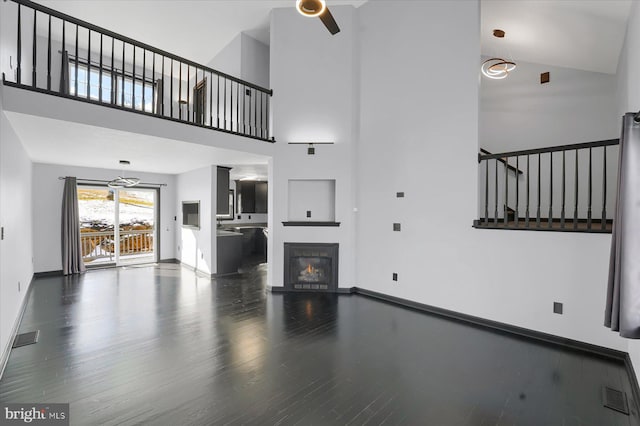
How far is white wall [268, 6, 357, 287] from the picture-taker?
213 inches

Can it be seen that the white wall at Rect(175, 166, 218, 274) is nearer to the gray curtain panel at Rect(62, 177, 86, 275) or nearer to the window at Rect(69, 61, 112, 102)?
the gray curtain panel at Rect(62, 177, 86, 275)

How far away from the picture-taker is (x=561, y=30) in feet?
13.7

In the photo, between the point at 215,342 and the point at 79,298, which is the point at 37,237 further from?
the point at 215,342

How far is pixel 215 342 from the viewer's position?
11.0 ft

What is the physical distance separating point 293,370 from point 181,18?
21.6 feet

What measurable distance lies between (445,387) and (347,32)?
5466 mm

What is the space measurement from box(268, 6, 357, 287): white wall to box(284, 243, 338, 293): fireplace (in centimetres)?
11

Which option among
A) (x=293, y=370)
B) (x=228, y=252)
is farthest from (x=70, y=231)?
(x=293, y=370)

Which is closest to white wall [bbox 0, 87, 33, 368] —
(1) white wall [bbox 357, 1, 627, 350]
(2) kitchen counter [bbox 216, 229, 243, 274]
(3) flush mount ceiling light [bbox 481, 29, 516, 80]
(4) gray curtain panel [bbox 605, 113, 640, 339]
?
(2) kitchen counter [bbox 216, 229, 243, 274]

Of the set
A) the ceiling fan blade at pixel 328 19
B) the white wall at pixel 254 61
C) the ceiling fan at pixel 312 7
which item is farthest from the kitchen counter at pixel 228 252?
the ceiling fan at pixel 312 7

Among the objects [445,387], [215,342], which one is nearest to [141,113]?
[215,342]

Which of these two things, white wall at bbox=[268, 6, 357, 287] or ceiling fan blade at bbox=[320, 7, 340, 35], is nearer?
ceiling fan blade at bbox=[320, 7, 340, 35]

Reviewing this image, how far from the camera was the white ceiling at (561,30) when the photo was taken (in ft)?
11.6

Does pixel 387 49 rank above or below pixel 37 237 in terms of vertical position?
above
